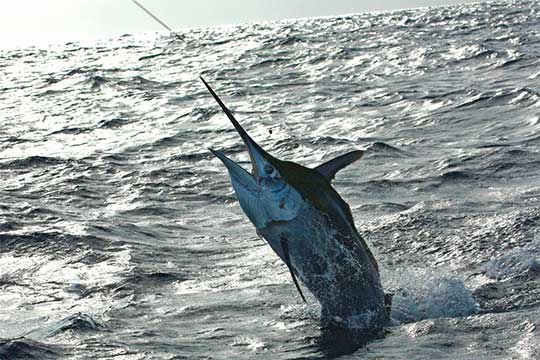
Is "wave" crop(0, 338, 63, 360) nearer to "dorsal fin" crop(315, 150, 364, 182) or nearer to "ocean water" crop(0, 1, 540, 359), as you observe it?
"ocean water" crop(0, 1, 540, 359)

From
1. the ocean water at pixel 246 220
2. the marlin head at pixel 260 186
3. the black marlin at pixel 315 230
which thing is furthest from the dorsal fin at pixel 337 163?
the ocean water at pixel 246 220

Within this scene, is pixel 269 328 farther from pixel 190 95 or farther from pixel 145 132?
pixel 190 95

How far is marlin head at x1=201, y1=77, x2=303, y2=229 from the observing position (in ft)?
21.8

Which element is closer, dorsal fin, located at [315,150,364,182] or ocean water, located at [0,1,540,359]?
dorsal fin, located at [315,150,364,182]

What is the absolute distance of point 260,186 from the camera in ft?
21.9

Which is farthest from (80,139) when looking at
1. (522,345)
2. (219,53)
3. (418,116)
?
(219,53)

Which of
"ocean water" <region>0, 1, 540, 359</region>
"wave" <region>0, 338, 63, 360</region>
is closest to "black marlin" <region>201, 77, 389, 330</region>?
"ocean water" <region>0, 1, 540, 359</region>

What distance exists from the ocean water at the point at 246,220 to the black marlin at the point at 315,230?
1.02 feet

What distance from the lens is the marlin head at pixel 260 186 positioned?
664cm

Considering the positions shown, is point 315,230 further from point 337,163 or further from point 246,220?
point 246,220

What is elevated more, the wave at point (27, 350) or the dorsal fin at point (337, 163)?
the dorsal fin at point (337, 163)

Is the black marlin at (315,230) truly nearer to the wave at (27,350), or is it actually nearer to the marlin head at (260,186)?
the marlin head at (260,186)

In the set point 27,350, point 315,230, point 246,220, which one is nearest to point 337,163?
point 315,230

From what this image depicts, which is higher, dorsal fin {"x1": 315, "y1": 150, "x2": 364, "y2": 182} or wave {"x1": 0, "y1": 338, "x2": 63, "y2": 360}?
dorsal fin {"x1": 315, "y1": 150, "x2": 364, "y2": 182}
